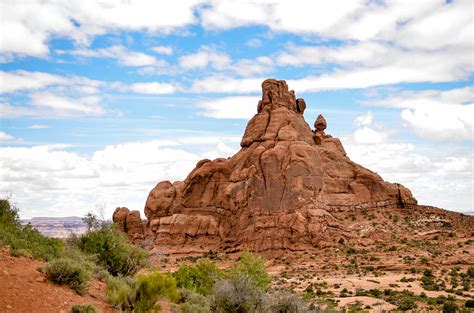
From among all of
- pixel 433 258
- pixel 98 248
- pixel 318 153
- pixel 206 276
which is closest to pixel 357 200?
pixel 318 153

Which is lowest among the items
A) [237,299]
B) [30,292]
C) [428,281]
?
[428,281]

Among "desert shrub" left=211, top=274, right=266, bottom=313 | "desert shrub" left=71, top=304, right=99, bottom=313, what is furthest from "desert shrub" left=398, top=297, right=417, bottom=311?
"desert shrub" left=71, top=304, right=99, bottom=313

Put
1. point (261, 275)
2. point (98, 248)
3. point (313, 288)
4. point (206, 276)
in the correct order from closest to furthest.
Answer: point (98, 248) → point (206, 276) → point (261, 275) → point (313, 288)

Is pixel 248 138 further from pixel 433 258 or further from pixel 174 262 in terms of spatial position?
pixel 433 258

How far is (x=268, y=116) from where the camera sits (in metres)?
80.4

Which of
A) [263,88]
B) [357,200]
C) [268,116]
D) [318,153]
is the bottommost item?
[357,200]

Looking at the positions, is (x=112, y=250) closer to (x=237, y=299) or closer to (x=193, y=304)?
(x=193, y=304)

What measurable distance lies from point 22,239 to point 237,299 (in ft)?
26.4

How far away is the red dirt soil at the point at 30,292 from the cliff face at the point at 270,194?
55.9m

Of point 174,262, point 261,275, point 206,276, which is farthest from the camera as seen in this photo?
point 174,262

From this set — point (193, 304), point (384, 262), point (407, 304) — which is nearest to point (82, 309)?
point (193, 304)

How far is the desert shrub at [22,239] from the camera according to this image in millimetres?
16048

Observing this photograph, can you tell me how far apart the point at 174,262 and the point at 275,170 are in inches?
814

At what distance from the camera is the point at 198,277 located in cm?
3266
